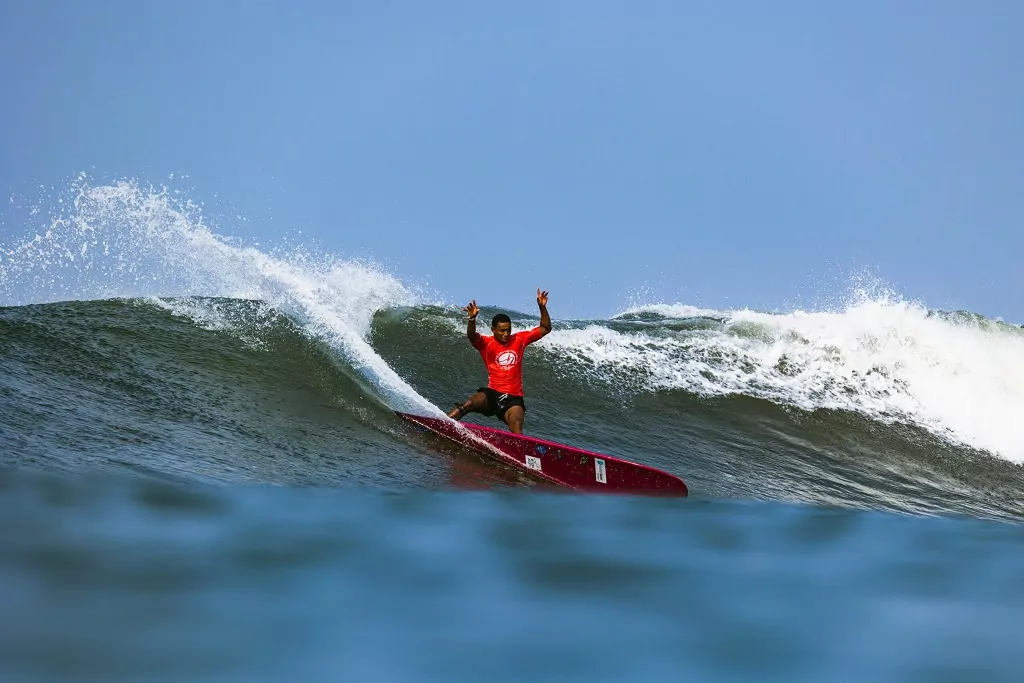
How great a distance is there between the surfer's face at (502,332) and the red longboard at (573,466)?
1.03 meters

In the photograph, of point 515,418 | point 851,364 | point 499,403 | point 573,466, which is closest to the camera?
point 573,466

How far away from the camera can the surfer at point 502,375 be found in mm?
8633

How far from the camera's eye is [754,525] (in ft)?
10.6

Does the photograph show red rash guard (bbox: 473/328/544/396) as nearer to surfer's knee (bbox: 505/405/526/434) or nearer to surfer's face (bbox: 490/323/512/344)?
surfer's face (bbox: 490/323/512/344)

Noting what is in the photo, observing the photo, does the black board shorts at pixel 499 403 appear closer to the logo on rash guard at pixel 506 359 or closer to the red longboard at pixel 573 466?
the logo on rash guard at pixel 506 359

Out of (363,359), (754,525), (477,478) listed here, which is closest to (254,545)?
(754,525)

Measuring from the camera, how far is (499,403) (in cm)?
871

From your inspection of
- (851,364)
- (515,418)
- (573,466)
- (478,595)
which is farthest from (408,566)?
(851,364)

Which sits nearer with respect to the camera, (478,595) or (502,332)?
(478,595)

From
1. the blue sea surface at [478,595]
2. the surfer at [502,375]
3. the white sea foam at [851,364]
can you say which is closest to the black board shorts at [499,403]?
the surfer at [502,375]

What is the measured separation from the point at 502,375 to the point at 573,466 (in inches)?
64.5

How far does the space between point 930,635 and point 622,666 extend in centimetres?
77

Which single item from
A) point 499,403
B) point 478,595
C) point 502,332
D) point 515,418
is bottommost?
point 478,595

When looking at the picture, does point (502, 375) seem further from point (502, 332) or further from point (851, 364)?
point (851, 364)
